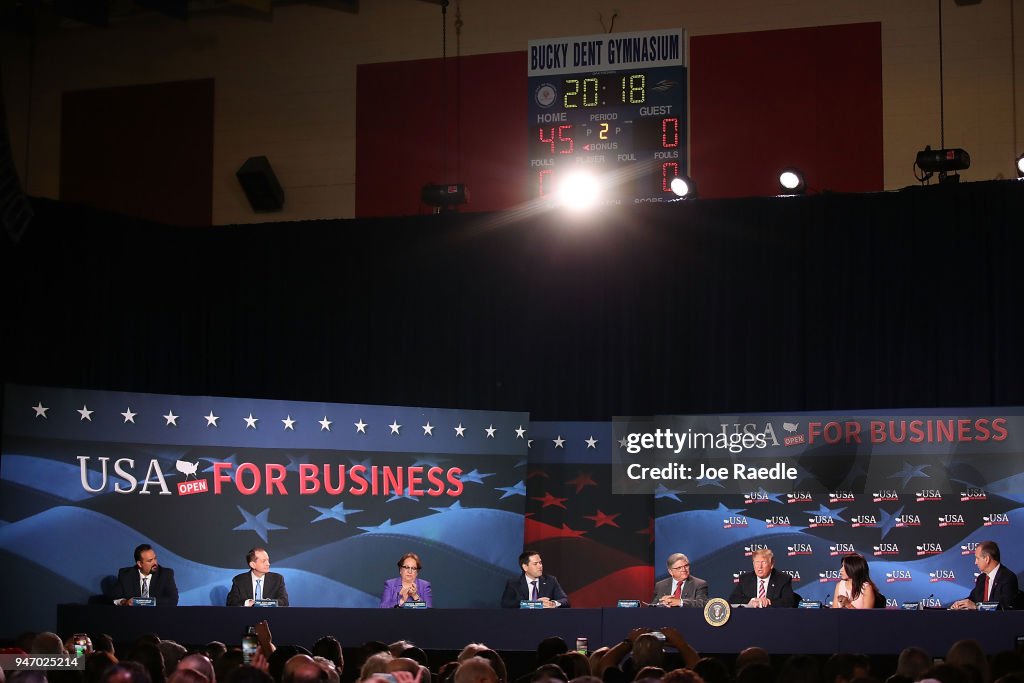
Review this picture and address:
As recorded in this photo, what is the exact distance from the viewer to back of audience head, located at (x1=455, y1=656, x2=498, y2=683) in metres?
4.05

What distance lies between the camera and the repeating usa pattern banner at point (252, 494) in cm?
955

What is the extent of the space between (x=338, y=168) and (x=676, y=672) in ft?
29.2

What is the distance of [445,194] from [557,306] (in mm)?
1247

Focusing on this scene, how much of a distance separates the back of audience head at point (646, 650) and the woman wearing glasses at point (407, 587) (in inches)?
170

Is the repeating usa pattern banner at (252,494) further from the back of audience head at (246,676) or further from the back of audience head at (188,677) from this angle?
the back of audience head at (246,676)

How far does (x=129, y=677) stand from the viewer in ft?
12.0

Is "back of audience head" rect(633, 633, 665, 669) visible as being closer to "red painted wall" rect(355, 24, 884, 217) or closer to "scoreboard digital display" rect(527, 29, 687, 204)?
"scoreboard digital display" rect(527, 29, 687, 204)

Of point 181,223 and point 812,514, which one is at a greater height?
point 181,223

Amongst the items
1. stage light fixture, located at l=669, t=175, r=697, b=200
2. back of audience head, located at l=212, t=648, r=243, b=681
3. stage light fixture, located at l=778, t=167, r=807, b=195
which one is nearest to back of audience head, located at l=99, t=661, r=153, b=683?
back of audience head, located at l=212, t=648, r=243, b=681

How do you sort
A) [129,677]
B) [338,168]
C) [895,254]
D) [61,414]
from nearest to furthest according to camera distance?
[129,677] → [61,414] → [895,254] → [338,168]

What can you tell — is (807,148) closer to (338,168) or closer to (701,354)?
(701,354)

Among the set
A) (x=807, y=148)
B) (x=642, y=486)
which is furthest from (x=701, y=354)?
(x=807, y=148)

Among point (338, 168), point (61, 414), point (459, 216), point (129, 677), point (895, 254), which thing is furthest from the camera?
point (338, 168)

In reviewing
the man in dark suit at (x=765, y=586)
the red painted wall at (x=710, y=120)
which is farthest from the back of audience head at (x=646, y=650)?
the red painted wall at (x=710, y=120)
